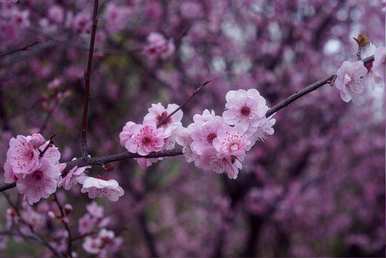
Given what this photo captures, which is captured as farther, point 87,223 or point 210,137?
point 87,223

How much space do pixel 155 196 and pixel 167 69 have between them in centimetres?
143

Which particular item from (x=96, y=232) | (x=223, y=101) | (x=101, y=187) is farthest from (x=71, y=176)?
(x=223, y=101)

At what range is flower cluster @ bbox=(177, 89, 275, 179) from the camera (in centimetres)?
146

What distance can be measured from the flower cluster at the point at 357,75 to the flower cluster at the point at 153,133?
534 mm

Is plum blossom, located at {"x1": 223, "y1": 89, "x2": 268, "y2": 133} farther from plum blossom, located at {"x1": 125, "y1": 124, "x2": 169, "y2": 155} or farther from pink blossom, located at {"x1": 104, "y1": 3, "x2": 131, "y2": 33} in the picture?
pink blossom, located at {"x1": 104, "y1": 3, "x2": 131, "y2": 33}

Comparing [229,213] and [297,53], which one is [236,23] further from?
[229,213]

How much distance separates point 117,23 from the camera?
148 inches

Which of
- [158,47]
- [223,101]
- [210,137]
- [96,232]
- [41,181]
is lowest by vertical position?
[41,181]

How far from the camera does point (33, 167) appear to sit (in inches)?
56.0

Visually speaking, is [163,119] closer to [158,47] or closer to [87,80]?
[87,80]

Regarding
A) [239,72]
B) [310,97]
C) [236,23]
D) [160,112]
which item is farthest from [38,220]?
[236,23]

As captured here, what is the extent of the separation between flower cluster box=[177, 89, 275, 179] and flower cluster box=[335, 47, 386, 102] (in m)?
0.26

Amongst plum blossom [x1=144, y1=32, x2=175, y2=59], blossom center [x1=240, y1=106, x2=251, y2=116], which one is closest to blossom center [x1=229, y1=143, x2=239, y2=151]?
blossom center [x1=240, y1=106, x2=251, y2=116]

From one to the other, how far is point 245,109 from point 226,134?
0.12 metres
